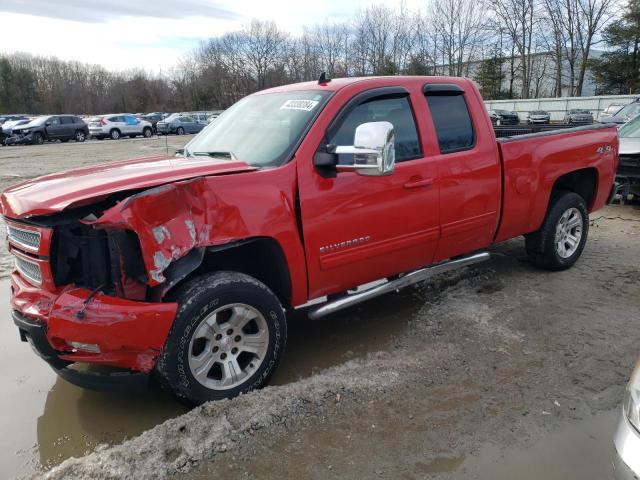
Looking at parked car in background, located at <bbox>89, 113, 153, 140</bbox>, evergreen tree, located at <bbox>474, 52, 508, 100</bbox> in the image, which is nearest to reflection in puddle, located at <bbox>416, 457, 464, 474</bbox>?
parked car in background, located at <bbox>89, 113, 153, 140</bbox>

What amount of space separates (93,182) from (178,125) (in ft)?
119

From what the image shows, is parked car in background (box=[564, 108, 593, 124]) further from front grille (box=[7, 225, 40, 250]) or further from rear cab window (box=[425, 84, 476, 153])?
front grille (box=[7, 225, 40, 250])

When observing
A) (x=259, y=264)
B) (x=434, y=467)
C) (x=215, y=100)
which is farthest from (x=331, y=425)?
(x=215, y=100)

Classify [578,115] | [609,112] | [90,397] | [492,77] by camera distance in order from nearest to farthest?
[90,397]
[609,112]
[578,115]
[492,77]

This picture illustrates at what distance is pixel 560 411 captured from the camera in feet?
10.4

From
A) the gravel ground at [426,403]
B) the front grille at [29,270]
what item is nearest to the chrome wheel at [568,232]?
the gravel ground at [426,403]

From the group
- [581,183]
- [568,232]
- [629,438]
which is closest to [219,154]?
[629,438]

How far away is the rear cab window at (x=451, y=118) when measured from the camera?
425 centimetres

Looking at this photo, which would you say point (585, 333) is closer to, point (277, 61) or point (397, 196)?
point (397, 196)

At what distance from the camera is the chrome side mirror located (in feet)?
10.4

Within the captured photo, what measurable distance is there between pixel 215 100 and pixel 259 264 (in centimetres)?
6994

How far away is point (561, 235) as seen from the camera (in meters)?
5.53

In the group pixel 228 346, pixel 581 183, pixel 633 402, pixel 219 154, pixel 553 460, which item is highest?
pixel 219 154

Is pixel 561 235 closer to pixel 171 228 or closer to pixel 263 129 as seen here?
pixel 263 129
